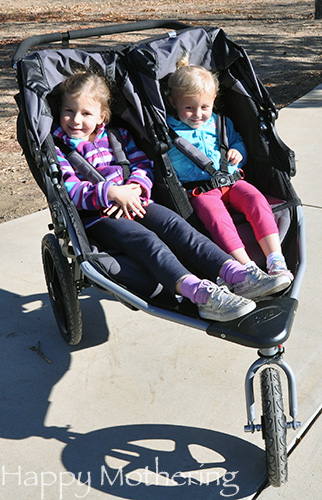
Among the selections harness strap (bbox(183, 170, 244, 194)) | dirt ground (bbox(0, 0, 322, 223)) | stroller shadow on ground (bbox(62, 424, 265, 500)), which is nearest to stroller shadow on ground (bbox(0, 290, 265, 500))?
stroller shadow on ground (bbox(62, 424, 265, 500))

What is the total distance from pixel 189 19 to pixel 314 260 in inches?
371

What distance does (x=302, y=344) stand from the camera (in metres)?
3.19

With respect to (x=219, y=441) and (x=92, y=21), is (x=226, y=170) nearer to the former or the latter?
(x=219, y=441)

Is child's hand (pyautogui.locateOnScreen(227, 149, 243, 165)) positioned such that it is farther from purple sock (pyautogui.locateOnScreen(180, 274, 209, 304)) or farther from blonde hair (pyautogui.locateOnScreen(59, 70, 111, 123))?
purple sock (pyautogui.locateOnScreen(180, 274, 209, 304))

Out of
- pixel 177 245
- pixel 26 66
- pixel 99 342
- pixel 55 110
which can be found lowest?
pixel 99 342

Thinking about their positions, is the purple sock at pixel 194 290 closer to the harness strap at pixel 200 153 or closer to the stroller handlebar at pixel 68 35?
the harness strap at pixel 200 153

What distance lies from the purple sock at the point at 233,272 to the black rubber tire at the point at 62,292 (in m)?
0.81

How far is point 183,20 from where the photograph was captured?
11.9 meters

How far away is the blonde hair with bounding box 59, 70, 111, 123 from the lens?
3082 mm

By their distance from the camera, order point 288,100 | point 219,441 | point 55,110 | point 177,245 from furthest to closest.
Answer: point 288,100, point 55,110, point 177,245, point 219,441

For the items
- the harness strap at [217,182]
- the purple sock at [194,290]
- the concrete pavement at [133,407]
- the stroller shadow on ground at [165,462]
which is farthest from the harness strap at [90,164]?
the stroller shadow on ground at [165,462]

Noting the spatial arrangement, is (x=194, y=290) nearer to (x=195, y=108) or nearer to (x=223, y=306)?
(x=223, y=306)

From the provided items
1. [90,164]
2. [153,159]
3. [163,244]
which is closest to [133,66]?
[153,159]

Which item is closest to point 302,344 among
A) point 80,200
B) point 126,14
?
point 80,200
